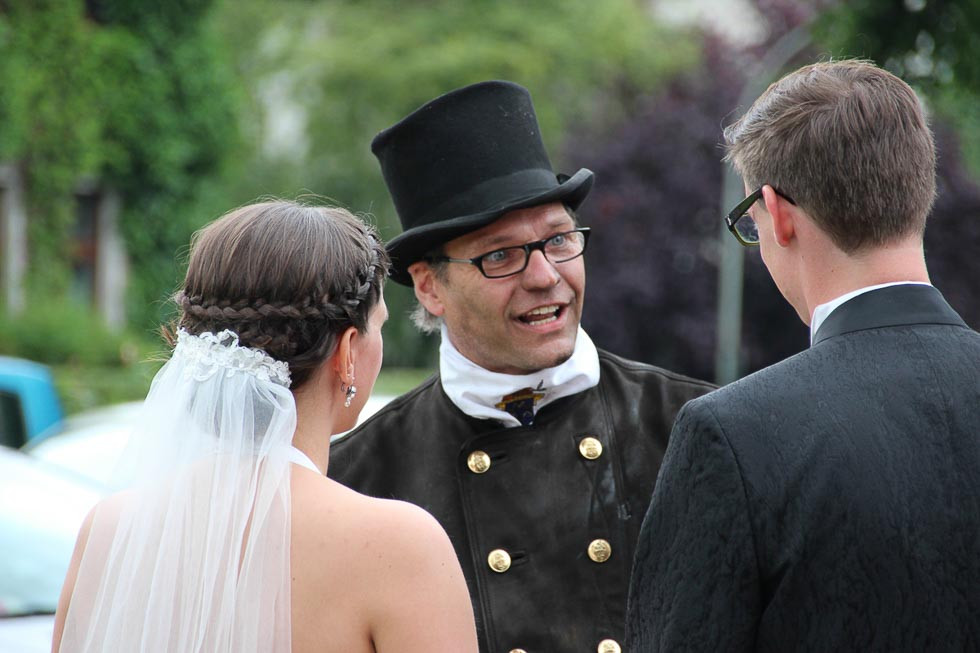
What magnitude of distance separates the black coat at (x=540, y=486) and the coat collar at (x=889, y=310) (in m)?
1.26

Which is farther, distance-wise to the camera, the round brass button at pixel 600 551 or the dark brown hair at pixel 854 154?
the round brass button at pixel 600 551

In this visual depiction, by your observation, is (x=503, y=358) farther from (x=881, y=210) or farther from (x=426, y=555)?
(x=881, y=210)

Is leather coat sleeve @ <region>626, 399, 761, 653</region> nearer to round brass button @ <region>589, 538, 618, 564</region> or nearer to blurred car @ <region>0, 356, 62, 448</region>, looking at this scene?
round brass button @ <region>589, 538, 618, 564</region>

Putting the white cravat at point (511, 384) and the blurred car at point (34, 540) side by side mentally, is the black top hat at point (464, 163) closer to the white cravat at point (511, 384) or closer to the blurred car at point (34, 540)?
the white cravat at point (511, 384)

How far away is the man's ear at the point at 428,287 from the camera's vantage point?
3518mm

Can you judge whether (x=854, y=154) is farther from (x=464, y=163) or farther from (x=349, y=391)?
(x=464, y=163)

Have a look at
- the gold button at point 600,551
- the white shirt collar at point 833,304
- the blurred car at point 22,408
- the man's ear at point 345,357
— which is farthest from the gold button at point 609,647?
the blurred car at point 22,408

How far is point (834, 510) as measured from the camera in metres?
1.82

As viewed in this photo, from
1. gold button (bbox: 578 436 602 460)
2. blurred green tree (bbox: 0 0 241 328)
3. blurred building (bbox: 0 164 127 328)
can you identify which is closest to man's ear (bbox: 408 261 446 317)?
gold button (bbox: 578 436 602 460)

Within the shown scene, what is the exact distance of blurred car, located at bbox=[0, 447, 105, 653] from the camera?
4.40 m

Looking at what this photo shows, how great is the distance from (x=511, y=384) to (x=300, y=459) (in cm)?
111

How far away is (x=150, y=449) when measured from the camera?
7.73ft

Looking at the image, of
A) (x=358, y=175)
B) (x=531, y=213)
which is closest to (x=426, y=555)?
(x=531, y=213)

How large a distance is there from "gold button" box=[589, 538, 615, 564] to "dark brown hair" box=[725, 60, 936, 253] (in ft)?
4.30
